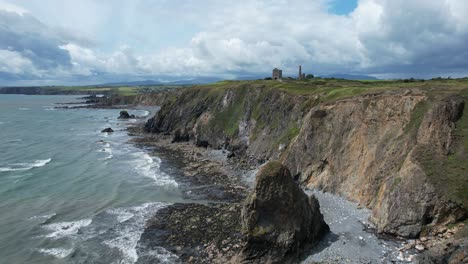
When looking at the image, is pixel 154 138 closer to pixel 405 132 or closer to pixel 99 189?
pixel 99 189

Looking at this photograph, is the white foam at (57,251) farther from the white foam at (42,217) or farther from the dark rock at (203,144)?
the dark rock at (203,144)

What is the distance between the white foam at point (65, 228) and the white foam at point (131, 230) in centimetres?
359

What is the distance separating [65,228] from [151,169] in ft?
74.9

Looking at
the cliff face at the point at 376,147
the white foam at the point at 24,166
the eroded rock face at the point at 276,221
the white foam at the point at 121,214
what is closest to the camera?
the eroded rock face at the point at 276,221

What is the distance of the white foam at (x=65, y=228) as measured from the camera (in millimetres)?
33875

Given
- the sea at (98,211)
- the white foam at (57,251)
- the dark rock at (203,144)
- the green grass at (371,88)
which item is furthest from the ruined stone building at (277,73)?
the white foam at (57,251)

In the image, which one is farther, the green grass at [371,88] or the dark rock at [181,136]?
the dark rock at [181,136]

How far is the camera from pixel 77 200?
142 feet

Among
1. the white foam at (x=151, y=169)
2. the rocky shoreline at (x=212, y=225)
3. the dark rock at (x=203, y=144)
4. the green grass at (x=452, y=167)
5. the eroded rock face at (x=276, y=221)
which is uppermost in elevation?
the green grass at (x=452, y=167)

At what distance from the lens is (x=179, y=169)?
57375mm

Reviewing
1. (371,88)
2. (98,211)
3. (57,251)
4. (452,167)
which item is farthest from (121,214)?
(371,88)

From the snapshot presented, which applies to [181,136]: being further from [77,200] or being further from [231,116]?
[77,200]

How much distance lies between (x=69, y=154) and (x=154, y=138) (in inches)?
854

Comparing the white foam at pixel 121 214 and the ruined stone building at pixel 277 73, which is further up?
the ruined stone building at pixel 277 73
